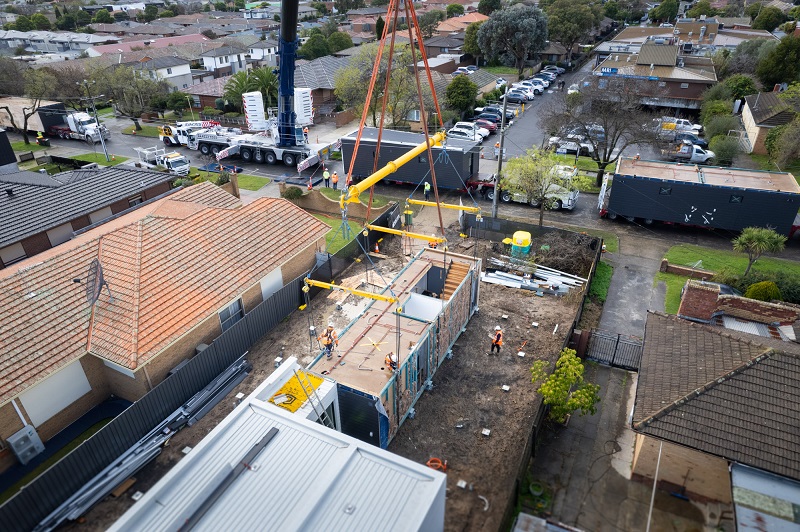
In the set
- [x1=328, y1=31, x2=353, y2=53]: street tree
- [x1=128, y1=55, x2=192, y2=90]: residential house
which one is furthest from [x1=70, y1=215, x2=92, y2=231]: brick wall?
[x1=328, y1=31, x2=353, y2=53]: street tree

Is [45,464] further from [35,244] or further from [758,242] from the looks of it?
[758,242]

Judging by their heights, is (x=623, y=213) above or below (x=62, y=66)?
below

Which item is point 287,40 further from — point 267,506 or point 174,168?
point 267,506

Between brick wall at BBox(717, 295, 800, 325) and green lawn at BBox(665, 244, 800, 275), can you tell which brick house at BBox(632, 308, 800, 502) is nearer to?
brick wall at BBox(717, 295, 800, 325)

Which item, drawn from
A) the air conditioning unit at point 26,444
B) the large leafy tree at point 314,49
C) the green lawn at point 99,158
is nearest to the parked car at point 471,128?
the green lawn at point 99,158

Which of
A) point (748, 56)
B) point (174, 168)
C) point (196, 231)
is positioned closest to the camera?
point (196, 231)

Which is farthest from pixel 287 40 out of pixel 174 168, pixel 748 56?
pixel 748 56
